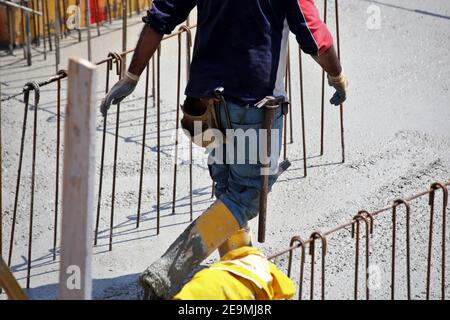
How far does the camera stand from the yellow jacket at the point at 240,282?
15.3 ft

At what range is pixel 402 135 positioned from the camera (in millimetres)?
7859

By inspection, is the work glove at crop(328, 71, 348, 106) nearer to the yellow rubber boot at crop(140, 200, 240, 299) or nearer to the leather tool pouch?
the leather tool pouch

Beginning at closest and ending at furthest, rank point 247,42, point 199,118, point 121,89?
point 247,42 → point 199,118 → point 121,89

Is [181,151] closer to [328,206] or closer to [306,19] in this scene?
[328,206]

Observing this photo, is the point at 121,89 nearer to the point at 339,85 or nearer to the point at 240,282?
the point at 339,85

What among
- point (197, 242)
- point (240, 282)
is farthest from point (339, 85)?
point (240, 282)

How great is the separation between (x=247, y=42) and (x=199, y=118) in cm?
52

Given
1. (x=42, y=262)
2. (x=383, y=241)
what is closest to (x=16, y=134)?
(x=42, y=262)

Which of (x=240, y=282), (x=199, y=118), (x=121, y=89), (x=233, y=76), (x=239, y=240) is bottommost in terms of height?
(x=239, y=240)

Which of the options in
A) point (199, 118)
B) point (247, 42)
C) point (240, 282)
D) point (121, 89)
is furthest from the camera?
point (121, 89)

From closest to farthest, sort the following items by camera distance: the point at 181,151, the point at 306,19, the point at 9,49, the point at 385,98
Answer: the point at 306,19, the point at 181,151, the point at 385,98, the point at 9,49

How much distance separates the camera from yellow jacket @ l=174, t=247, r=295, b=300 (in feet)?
15.3

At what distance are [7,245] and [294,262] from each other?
1776mm

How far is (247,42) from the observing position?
5.63m
